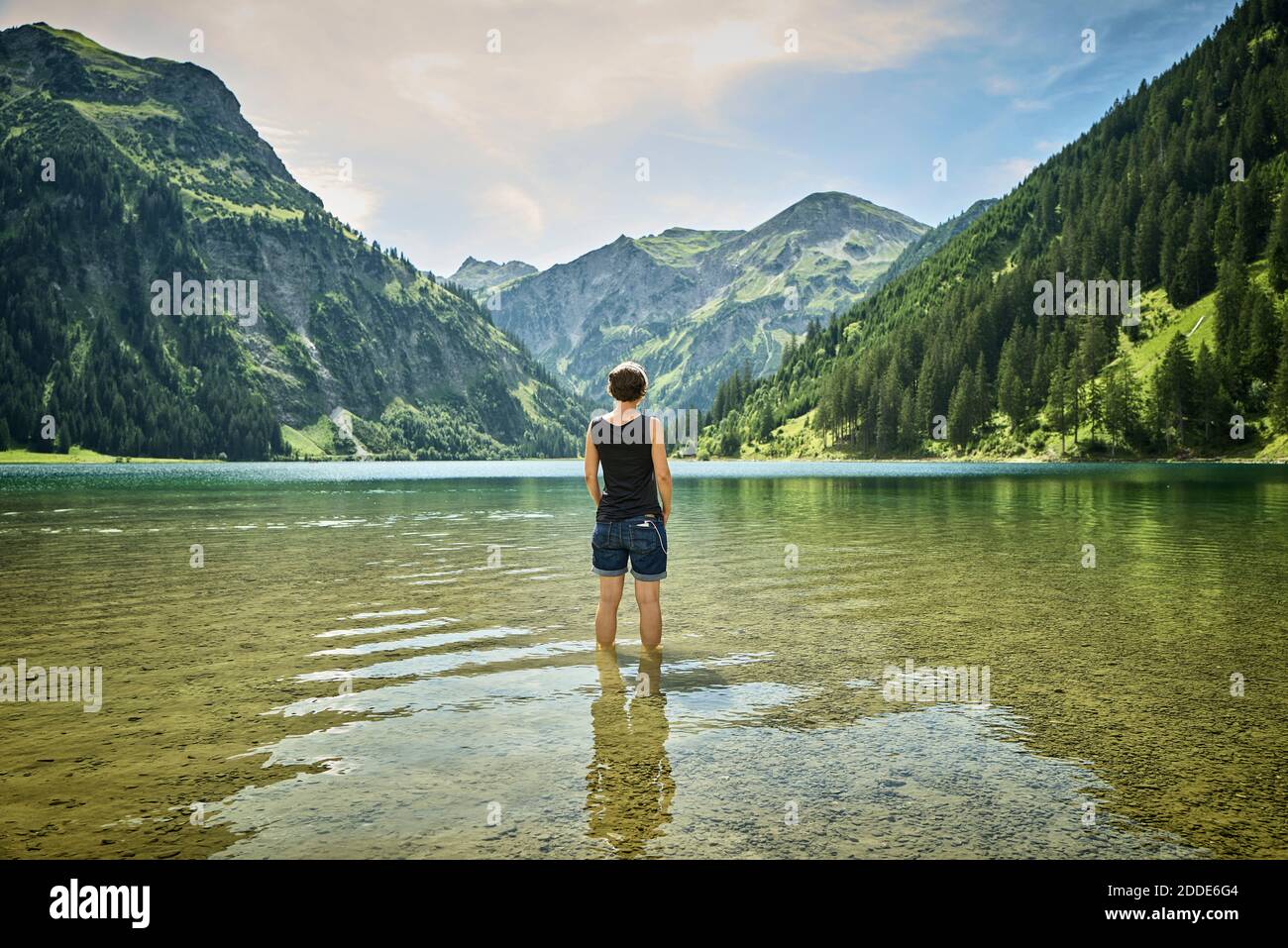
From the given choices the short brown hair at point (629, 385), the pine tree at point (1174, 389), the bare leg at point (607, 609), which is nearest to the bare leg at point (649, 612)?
the bare leg at point (607, 609)

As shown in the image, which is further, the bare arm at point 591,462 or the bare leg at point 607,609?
the bare leg at point 607,609

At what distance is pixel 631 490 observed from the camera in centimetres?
1202

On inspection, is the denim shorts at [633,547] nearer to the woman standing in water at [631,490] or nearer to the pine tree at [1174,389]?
the woman standing in water at [631,490]

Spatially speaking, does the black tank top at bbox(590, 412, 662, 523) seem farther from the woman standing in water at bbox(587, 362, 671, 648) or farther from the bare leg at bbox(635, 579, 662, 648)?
the bare leg at bbox(635, 579, 662, 648)

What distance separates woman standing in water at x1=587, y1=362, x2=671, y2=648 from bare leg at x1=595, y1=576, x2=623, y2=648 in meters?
0.08

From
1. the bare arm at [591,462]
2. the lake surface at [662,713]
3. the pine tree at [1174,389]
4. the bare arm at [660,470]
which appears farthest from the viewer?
the pine tree at [1174,389]

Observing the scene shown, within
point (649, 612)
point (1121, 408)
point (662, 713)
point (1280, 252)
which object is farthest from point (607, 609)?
point (1280, 252)

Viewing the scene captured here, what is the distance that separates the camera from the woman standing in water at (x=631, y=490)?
470 inches

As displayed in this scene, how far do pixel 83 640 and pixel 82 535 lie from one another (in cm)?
2343

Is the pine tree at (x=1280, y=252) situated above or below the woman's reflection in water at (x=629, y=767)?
above

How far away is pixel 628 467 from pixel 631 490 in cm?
37

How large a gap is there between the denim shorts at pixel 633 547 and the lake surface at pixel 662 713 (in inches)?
57.5

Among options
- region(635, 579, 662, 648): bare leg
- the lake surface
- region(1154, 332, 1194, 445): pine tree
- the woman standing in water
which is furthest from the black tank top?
region(1154, 332, 1194, 445): pine tree

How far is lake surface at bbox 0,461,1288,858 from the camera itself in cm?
609
